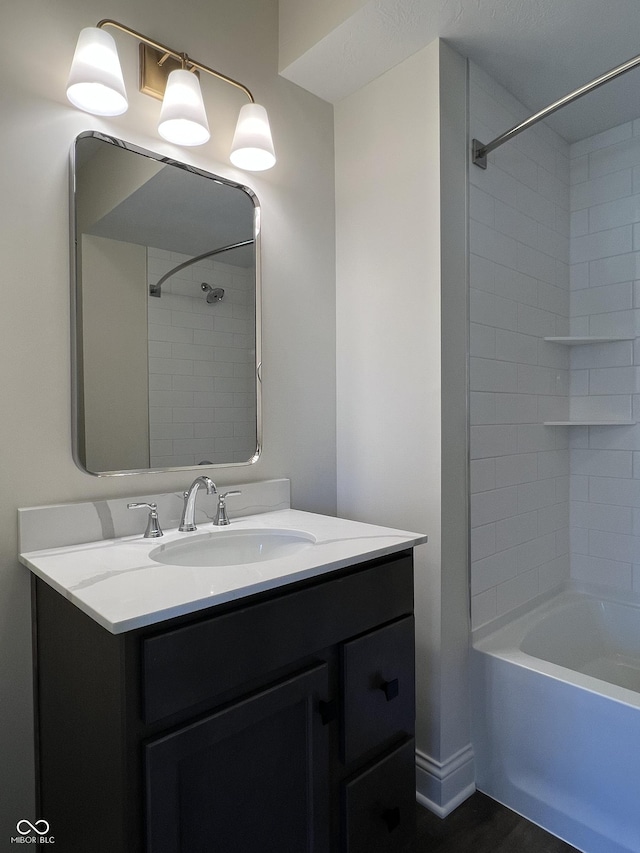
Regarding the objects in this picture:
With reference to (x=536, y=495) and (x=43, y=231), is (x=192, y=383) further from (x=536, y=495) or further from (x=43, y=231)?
(x=536, y=495)

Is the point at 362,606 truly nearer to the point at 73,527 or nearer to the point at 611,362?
the point at 73,527

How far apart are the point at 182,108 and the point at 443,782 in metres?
2.03

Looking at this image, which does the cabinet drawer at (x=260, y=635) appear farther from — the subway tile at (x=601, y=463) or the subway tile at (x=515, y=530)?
the subway tile at (x=601, y=463)

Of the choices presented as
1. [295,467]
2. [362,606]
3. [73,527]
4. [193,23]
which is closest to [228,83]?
[193,23]

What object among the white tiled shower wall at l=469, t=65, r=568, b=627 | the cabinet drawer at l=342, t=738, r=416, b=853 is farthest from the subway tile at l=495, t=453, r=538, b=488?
the cabinet drawer at l=342, t=738, r=416, b=853

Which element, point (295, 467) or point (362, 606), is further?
point (295, 467)

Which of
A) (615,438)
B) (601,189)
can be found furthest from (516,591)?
(601,189)

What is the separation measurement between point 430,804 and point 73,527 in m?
1.33

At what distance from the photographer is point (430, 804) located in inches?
63.4

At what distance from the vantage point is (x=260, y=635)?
100 cm

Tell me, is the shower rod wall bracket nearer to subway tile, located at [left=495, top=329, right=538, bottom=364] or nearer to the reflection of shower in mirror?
subway tile, located at [left=495, top=329, right=538, bottom=364]

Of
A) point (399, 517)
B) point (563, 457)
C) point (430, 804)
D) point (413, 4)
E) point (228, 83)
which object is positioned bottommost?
point (430, 804)

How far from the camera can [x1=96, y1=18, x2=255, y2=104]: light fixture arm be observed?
4.47 ft

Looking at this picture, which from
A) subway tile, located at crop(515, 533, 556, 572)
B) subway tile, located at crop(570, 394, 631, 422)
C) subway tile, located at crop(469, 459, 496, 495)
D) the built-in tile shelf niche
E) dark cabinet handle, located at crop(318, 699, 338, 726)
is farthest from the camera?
subway tile, located at crop(570, 394, 631, 422)
